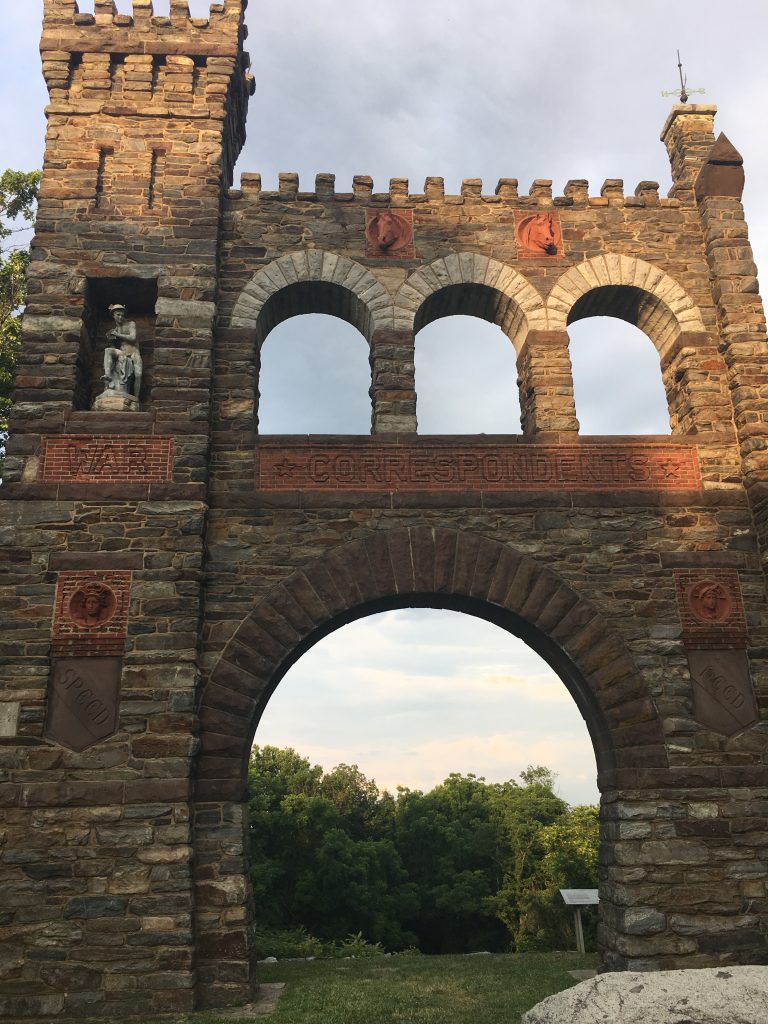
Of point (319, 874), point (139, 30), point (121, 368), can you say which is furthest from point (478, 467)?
point (319, 874)

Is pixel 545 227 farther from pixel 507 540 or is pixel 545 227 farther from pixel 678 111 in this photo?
pixel 507 540

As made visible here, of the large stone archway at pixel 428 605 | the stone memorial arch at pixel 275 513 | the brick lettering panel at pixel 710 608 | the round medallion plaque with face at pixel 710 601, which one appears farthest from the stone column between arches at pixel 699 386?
the large stone archway at pixel 428 605

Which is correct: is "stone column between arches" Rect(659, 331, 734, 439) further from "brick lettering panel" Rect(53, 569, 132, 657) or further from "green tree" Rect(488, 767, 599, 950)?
"green tree" Rect(488, 767, 599, 950)

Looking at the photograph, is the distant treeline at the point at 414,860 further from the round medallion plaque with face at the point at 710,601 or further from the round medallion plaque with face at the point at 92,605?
the round medallion plaque with face at the point at 92,605

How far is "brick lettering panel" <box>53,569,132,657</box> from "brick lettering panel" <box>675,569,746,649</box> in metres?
6.01

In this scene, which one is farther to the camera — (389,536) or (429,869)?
(429,869)

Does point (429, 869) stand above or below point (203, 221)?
below

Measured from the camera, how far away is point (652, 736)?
7859mm

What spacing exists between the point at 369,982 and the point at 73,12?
12714 millimetres

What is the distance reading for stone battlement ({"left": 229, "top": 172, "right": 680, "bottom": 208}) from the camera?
1011 centimetres

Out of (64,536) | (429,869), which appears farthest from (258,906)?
(64,536)

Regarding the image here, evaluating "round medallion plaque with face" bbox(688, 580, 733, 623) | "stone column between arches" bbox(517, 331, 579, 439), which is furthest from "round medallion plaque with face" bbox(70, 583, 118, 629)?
"round medallion plaque with face" bbox(688, 580, 733, 623)

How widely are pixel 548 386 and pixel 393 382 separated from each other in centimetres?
191

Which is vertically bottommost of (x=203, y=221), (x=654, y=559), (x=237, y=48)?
(x=654, y=559)
